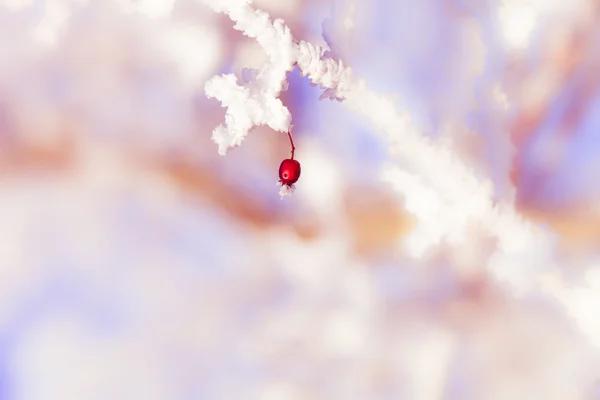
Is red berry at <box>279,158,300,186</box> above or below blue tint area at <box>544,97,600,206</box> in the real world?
below

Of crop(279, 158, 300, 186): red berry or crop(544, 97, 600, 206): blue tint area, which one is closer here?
crop(279, 158, 300, 186): red berry

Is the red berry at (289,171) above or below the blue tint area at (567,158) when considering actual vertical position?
below

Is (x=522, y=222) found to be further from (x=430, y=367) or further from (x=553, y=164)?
(x=430, y=367)

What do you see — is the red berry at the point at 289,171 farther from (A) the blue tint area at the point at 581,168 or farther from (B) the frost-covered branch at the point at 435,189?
(A) the blue tint area at the point at 581,168

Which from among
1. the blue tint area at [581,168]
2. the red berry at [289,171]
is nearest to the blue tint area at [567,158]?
the blue tint area at [581,168]

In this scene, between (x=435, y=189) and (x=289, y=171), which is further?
(x=435, y=189)

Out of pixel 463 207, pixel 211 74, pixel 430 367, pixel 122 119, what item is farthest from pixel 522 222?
pixel 122 119

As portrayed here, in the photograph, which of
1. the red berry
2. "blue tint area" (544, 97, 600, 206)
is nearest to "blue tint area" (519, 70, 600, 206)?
"blue tint area" (544, 97, 600, 206)

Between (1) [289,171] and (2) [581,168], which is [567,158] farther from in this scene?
(1) [289,171]

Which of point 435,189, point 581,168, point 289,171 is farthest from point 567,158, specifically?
point 289,171

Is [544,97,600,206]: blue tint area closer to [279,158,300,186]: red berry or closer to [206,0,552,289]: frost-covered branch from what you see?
[206,0,552,289]: frost-covered branch

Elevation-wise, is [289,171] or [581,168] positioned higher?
[581,168]
